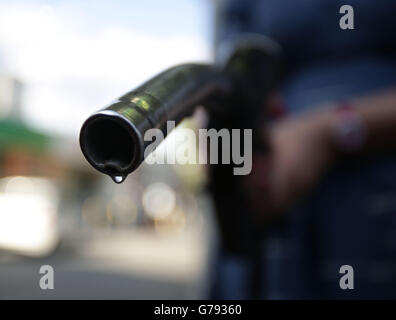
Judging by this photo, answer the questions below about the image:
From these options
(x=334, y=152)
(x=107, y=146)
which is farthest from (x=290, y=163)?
(x=107, y=146)

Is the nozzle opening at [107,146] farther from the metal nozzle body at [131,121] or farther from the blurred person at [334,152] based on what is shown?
the blurred person at [334,152]

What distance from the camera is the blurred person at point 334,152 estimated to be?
974 mm

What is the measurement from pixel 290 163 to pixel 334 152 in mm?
142

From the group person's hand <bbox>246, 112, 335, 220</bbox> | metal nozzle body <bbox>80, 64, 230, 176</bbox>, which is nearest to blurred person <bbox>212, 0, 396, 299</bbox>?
person's hand <bbox>246, 112, 335, 220</bbox>

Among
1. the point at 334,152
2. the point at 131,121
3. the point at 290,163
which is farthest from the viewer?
the point at 334,152

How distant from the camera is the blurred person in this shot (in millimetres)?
974

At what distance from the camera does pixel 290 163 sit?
907mm

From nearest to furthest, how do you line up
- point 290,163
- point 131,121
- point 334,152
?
point 131,121 < point 290,163 < point 334,152

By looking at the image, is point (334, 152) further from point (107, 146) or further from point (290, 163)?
point (107, 146)

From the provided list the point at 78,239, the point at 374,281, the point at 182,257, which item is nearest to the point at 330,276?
the point at 374,281

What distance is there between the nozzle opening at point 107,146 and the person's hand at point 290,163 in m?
0.36

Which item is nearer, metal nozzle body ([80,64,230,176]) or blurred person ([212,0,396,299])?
metal nozzle body ([80,64,230,176])

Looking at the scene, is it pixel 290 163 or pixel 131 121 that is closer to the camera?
pixel 131 121

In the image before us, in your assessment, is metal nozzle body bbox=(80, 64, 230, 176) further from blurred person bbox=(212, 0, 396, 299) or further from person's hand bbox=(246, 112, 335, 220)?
blurred person bbox=(212, 0, 396, 299)
